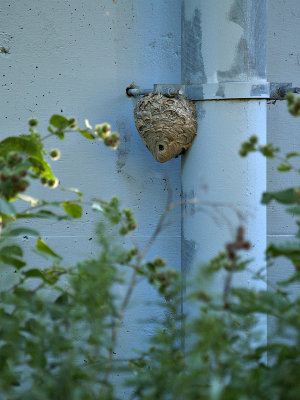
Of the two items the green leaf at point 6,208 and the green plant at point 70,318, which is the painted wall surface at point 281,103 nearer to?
the green plant at point 70,318

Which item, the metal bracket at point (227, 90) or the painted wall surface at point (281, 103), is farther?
the painted wall surface at point (281, 103)

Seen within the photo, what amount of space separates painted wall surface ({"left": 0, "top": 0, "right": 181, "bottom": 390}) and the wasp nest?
20 centimetres

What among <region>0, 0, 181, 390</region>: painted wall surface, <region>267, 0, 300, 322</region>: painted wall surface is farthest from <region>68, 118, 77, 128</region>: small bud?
<region>267, 0, 300, 322</region>: painted wall surface

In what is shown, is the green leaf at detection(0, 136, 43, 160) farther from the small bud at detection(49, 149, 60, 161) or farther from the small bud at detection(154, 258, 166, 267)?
the small bud at detection(154, 258, 166, 267)

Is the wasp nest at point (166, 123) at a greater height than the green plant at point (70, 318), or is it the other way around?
the wasp nest at point (166, 123)

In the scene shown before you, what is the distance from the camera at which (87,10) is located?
10.2 ft

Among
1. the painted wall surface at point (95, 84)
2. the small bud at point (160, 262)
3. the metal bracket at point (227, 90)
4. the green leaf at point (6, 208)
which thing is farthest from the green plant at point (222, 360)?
the painted wall surface at point (95, 84)

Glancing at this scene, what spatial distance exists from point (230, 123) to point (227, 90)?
14cm

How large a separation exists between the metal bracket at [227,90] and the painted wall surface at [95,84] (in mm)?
231

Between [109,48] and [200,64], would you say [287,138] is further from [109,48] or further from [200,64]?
[109,48]

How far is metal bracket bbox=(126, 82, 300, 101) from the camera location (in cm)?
274

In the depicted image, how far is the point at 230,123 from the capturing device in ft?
9.07

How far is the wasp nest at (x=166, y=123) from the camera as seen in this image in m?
2.85

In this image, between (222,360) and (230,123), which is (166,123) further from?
(222,360)
